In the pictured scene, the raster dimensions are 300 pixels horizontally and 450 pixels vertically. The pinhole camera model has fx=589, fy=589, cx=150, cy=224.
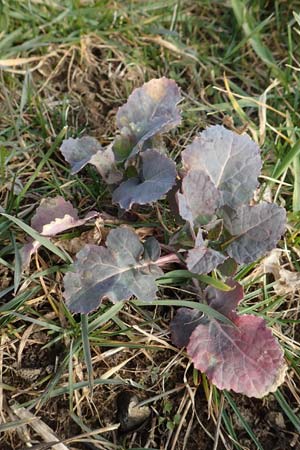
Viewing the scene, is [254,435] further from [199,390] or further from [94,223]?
[94,223]

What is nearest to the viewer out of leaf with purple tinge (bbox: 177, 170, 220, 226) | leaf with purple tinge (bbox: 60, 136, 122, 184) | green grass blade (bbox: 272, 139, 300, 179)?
leaf with purple tinge (bbox: 177, 170, 220, 226)

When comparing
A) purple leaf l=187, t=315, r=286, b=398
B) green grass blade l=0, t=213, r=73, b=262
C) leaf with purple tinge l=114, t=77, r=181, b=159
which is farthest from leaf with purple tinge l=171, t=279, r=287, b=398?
leaf with purple tinge l=114, t=77, r=181, b=159

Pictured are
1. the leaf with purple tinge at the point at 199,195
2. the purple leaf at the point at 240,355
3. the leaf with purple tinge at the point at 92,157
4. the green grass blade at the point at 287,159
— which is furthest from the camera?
the green grass blade at the point at 287,159

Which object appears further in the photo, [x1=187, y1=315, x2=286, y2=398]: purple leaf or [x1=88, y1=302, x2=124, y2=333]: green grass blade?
[x1=88, y1=302, x2=124, y2=333]: green grass blade

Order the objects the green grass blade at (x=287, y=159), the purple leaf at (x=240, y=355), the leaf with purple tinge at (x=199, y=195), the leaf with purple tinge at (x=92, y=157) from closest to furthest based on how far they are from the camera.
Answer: the purple leaf at (x=240, y=355) → the leaf with purple tinge at (x=199, y=195) → the leaf with purple tinge at (x=92, y=157) → the green grass blade at (x=287, y=159)

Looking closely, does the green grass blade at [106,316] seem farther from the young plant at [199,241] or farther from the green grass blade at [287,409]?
the green grass blade at [287,409]

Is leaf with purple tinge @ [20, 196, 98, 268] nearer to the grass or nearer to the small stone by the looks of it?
the grass

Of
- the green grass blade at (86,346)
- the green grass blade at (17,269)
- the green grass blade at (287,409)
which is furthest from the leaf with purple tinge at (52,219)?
the green grass blade at (287,409)
